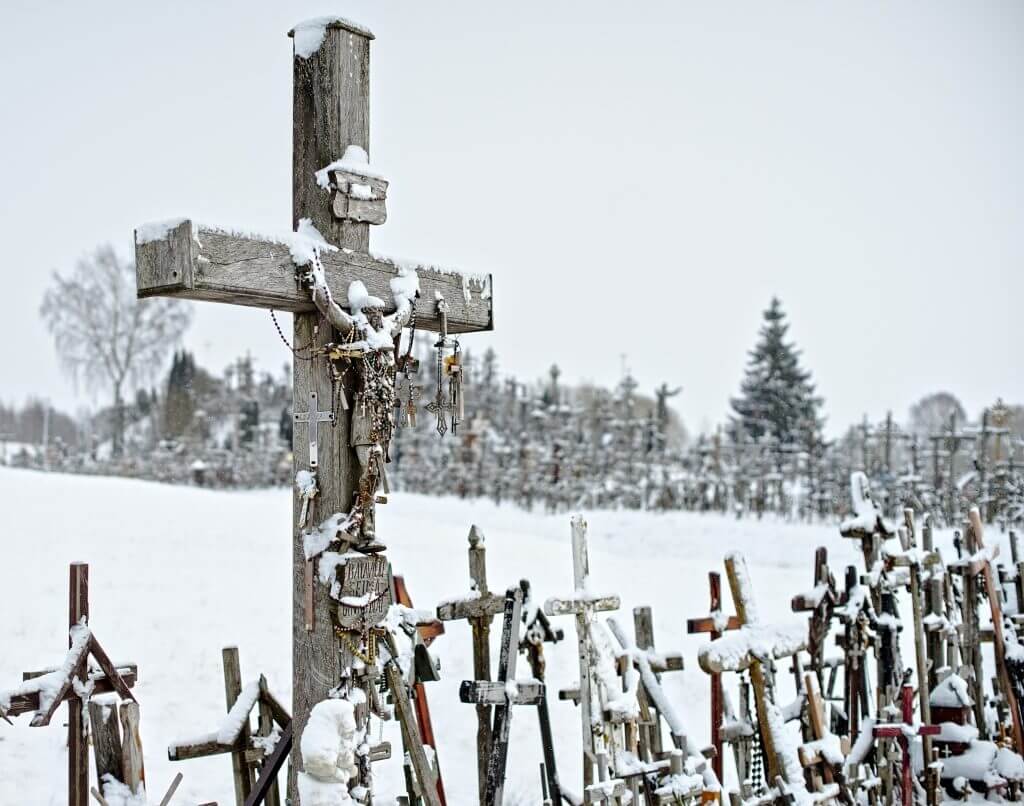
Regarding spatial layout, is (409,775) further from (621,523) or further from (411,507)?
(411,507)

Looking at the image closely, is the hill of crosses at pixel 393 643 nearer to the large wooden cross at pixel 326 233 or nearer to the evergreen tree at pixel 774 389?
the large wooden cross at pixel 326 233

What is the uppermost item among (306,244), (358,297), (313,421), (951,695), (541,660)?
(306,244)

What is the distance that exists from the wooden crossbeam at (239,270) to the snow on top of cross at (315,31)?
780 millimetres

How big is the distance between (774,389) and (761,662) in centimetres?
3391

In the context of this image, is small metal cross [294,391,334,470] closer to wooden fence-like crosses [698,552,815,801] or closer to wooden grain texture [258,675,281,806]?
wooden grain texture [258,675,281,806]

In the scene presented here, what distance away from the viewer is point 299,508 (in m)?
3.68

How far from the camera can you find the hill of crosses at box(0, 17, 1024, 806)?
11.9 feet

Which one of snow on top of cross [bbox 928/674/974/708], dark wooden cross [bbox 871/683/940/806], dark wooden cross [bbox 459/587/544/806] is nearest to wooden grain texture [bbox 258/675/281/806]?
dark wooden cross [bbox 459/587/544/806]

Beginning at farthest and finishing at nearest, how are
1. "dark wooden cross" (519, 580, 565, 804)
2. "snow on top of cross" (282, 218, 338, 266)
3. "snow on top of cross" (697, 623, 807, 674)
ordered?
"snow on top of cross" (697, 623, 807, 674)
"dark wooden cross" (519, 580, 565, 804)
"snow on top of cross" (282, 218, 338, 266)

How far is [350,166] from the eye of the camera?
145 inches

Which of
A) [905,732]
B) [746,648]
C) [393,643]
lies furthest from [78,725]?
[905,732]

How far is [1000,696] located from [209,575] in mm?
8203

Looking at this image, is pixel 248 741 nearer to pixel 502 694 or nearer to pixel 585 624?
pixel 502 694

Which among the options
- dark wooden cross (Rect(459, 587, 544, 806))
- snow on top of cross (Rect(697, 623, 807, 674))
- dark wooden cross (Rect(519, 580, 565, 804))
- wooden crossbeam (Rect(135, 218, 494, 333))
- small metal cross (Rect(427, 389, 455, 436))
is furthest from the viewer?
snow on top of cross (Rect(697, 623, 807, 674))
